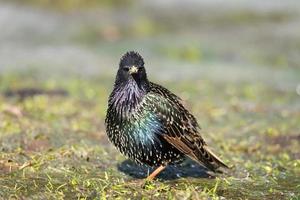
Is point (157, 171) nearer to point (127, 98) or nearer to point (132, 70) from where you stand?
point (127, 98)

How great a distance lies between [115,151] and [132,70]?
1.59 meters

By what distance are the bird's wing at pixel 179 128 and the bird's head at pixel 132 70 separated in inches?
5.9

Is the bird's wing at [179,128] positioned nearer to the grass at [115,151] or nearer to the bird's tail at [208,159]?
the bird's tail at [208,159]

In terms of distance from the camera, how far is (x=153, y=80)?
12.5 m

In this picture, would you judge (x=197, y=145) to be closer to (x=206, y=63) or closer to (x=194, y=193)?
(x=194, y=193)

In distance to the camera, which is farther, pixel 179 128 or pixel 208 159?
pixel 208 159

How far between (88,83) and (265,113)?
301 centimetres

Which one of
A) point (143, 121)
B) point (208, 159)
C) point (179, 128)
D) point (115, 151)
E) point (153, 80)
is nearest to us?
point (143, 121)

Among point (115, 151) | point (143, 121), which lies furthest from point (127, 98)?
point (115, 151)

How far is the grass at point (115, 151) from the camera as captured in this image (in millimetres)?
6316

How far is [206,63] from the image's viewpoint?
14.1 metres

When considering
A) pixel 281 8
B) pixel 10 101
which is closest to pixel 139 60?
pixel 10 101

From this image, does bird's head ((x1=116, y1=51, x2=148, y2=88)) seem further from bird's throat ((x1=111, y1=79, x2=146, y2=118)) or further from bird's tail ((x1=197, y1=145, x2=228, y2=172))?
bird's tail ((x1=197, y1=145, x2=228, y2=172))

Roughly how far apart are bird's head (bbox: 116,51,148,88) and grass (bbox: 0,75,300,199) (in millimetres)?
818
